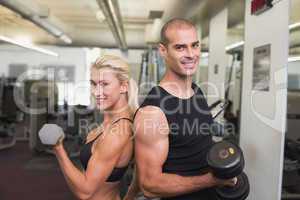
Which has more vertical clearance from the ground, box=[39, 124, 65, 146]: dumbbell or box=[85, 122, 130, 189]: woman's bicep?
box=[39, 124, 65, 146]: dumbbell

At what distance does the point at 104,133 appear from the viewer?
4.72 feet

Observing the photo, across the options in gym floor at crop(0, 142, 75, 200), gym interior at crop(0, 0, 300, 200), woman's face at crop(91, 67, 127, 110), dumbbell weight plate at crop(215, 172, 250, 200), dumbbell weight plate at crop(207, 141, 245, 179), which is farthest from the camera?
gym floor at crop(0, 142, 75, 200)

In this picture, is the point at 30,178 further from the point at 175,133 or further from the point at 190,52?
the point at 190,52

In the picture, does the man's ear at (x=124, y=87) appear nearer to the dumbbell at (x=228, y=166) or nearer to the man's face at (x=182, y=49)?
the man's face at (x=182, y=49)

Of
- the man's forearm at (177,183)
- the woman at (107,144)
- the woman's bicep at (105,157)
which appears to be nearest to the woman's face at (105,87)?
the woman at (107,144)

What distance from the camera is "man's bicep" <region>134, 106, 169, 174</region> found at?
1211mm

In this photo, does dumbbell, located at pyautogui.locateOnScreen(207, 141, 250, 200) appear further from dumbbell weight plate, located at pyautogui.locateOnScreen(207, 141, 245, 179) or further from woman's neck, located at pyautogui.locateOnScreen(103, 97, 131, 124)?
woman's neck, located at pyautogui.locateOnScreen(103, 97, 131, 124)

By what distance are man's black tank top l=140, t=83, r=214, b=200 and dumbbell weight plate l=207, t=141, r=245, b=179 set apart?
9cm

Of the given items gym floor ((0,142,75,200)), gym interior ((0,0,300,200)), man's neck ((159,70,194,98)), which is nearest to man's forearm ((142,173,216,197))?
man's neck ((159,70,194,98))

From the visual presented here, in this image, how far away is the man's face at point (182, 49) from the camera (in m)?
1.27

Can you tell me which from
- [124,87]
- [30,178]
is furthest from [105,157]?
[30,178]

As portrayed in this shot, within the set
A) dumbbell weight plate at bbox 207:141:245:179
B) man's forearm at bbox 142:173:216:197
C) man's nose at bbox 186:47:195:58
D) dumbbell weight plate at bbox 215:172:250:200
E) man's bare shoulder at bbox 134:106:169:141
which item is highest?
man's nose at bbox 186:47:195:58

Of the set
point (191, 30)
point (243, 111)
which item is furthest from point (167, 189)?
point (243, 111)

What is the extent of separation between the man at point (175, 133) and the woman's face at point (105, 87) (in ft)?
0.78
